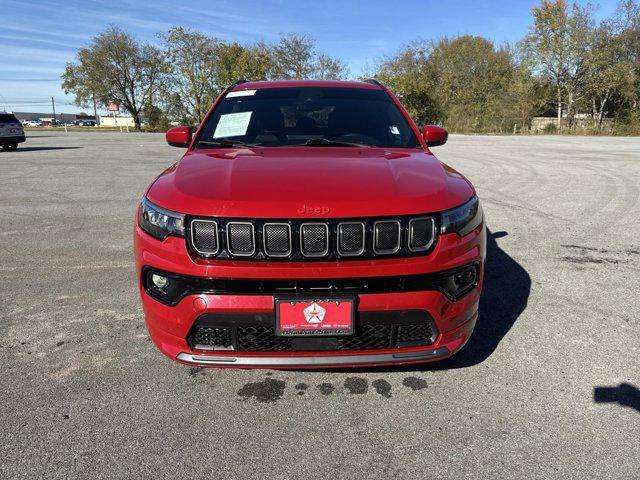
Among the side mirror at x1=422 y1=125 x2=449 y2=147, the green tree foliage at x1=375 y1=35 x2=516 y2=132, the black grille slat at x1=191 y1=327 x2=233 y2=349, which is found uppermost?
the green tree foliage at x1=375 y1=35 x2=516 y2=132

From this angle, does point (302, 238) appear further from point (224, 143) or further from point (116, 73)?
point (116, 73)

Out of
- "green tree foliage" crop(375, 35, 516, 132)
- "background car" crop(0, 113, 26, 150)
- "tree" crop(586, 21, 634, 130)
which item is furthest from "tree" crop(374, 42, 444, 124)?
"background car" crop(0, 113, 26, 150)

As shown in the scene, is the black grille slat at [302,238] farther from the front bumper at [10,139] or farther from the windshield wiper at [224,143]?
the front bumper at [10,139]

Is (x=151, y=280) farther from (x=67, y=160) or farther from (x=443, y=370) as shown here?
(x=67, y=160)

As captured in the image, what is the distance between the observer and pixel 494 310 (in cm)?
346

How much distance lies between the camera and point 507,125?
41.0m

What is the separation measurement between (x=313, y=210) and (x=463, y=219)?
2.59ft

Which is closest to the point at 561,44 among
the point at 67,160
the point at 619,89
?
the point at 619,89

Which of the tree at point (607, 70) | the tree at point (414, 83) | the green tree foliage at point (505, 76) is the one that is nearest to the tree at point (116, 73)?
the green tree foliage at point (505, 76)

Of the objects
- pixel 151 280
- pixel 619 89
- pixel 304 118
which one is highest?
pixel 619 89

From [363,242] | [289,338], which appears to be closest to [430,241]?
[363,242]

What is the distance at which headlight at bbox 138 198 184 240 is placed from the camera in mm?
2176

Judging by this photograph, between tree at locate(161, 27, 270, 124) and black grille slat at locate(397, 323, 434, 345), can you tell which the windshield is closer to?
black grille slat at locate(397, 323, 434, 345)

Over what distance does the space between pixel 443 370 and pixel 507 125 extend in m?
43.0
